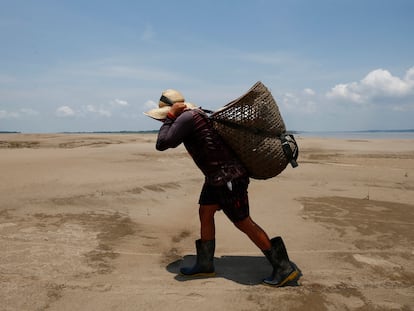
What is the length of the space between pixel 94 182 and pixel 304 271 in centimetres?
504

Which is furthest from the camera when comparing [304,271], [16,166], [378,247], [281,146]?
[16,166]

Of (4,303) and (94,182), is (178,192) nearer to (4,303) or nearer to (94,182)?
(94,182)

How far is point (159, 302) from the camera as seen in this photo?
288 cm

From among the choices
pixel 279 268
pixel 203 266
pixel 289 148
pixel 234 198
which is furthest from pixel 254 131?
pixel 203 266

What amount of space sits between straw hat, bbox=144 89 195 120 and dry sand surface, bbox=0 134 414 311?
147 cm

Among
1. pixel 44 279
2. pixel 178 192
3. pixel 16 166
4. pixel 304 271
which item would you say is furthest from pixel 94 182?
pixel 304 271

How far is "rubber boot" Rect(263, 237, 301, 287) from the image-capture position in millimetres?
3264

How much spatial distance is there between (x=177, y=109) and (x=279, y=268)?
1646 millimetres

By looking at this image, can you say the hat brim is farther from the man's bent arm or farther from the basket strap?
the basket strap

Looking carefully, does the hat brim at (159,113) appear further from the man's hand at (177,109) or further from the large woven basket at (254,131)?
the large woven basket at (254,131)

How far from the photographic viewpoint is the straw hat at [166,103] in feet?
11.2

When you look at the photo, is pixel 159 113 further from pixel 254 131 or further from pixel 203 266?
pixel 203 266

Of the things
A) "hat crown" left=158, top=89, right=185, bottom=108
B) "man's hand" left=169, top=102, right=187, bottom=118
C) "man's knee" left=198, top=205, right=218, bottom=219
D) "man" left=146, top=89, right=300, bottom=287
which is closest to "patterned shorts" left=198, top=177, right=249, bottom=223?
"man" left=146, top=89, right=300, bottom=287

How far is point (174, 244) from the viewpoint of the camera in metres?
4.60
